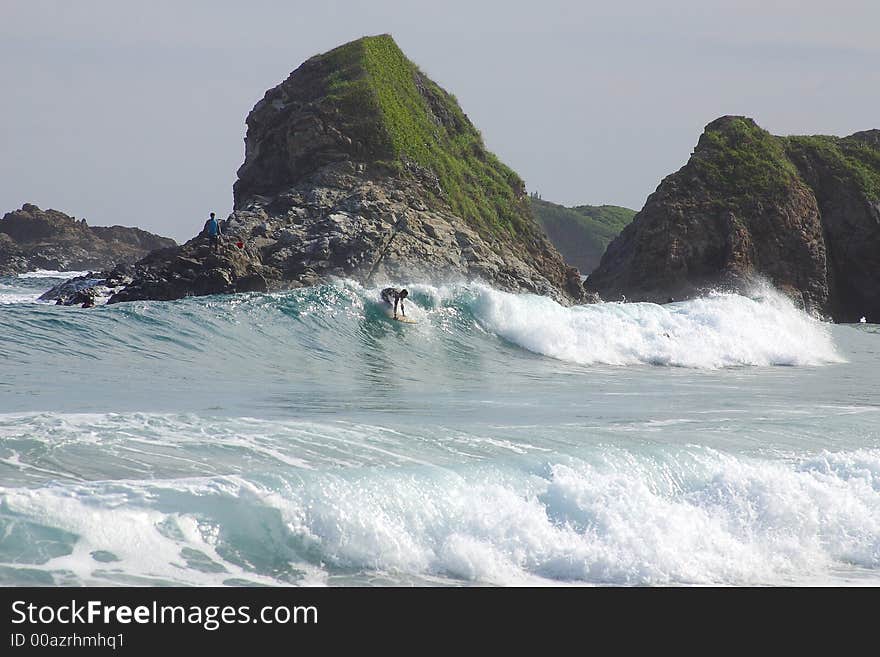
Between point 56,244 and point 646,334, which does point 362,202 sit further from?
point 56,244

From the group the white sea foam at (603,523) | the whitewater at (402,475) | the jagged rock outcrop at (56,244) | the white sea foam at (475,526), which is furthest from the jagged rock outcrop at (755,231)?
the jagged rock outcrop at (56,244)

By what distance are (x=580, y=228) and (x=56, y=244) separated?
7392cm

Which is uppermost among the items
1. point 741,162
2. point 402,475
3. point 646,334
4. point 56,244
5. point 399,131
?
point 741,162

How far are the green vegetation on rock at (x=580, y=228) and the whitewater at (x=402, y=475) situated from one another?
370 feet

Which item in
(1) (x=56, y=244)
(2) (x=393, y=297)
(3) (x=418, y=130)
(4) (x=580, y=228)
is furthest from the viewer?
(4) (x=580, y=228)

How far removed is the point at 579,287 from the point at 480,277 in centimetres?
912

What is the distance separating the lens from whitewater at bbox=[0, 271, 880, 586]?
7.75 meters

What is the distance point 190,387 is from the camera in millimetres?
14789

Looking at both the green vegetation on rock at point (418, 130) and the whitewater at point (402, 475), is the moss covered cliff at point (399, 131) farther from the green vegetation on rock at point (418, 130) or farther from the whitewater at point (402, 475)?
the whitewater at point (402, 475)

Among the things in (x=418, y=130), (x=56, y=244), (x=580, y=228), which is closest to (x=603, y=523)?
(x=418, y=130)

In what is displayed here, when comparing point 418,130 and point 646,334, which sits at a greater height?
point 418,130

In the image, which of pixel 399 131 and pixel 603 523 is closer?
pixel 603 523

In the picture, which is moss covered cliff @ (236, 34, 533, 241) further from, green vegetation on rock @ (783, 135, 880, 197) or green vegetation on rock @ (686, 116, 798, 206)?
green vegetation on rock @ (783, 135, 880, 197)

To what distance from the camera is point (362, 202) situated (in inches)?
1350
